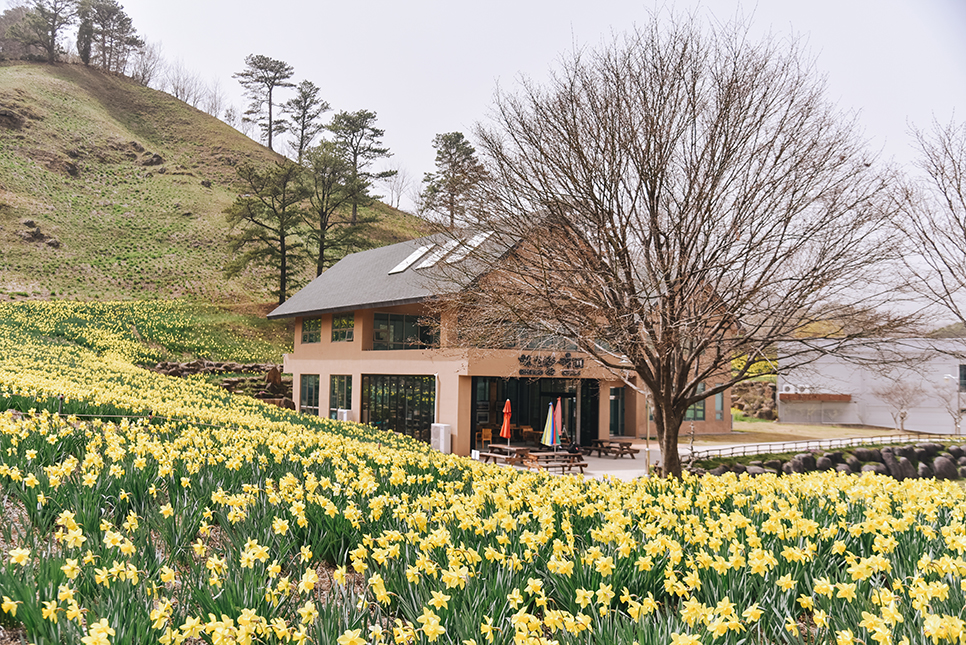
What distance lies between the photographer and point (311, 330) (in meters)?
29.7

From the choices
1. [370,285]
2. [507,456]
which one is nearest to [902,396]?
[507,456]

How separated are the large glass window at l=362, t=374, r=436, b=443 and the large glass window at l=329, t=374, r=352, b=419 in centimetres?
135

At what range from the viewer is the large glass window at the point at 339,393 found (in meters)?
26.5

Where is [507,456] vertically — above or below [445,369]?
below

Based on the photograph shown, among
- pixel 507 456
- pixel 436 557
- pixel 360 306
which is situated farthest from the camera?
pixel 360 306

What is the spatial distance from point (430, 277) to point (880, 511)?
14.5 meters

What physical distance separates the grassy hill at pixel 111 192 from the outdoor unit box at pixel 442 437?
24174mm

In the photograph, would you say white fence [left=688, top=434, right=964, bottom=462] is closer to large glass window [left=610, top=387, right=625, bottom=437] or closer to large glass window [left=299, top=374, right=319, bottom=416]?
large glass window [left=610, top=387, right=625, bottom=437]

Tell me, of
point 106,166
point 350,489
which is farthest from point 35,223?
point 350,489

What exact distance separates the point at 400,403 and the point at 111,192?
2273 inches

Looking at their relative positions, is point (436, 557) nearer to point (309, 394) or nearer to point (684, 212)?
point (684, 212)

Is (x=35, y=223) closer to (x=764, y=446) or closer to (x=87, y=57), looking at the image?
(x=87, y=57)

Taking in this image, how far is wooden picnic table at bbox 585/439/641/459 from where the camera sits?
23094 millimetres

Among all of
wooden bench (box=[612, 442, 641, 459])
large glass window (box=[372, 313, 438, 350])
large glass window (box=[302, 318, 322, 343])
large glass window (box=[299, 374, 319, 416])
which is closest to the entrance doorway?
wooden bench (box=[612, 442, 641, 459])
